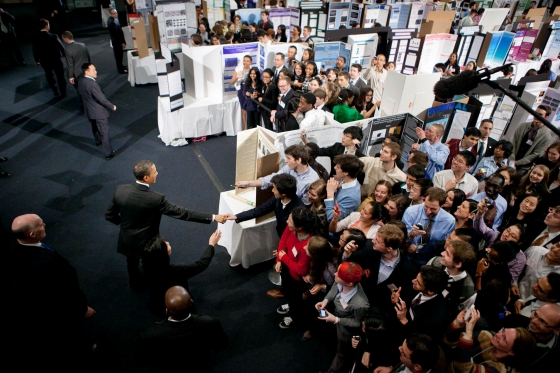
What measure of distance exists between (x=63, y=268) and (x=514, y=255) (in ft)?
10.7

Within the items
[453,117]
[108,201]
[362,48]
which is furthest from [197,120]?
[453,117]

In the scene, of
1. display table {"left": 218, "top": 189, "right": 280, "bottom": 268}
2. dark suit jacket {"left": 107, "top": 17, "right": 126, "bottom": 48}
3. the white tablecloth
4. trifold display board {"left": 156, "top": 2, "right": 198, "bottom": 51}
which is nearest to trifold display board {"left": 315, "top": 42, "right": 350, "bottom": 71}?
trifold display board {"left": 156, "top": 2, "right": 198, "bottom": 51}

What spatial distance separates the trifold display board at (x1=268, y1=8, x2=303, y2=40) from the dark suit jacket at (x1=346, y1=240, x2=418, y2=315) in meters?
7.91

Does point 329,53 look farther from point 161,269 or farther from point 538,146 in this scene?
point 161,269

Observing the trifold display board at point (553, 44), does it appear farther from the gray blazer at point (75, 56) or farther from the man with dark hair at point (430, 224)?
the gray blazer at point (75, 56)

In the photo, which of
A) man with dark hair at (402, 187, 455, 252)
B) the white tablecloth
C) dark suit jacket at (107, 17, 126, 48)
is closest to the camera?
man with dark hair at (402, 187, 455, 252)

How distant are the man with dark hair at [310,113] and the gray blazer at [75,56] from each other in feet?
13.8

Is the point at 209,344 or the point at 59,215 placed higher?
the point at 209,344

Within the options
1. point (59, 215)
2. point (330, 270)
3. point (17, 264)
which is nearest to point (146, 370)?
point (17, 264)

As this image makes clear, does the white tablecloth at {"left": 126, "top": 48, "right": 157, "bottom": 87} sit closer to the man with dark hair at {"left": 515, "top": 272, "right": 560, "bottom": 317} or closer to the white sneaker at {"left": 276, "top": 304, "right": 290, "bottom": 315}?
the white sneaker at {"left": 276, "top": 304, "right": 290, "bottom": 315}

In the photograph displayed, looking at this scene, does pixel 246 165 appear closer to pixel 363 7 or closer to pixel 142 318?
pixel 142 318

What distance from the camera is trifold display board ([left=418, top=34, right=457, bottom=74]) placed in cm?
712

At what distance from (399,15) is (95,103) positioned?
7111 mm

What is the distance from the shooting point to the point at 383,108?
4918 mm
